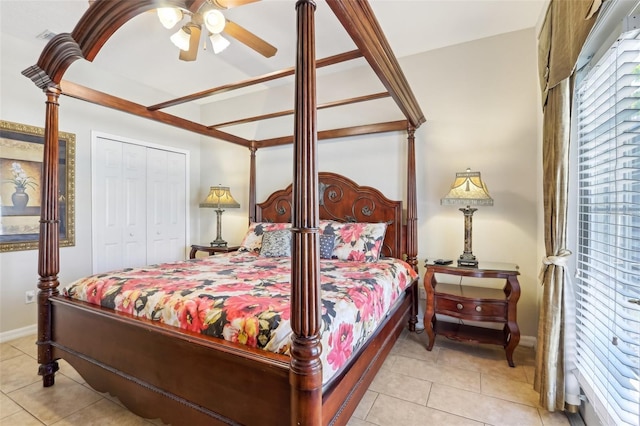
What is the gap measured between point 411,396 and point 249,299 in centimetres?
129

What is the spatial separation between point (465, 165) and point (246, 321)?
258 cm

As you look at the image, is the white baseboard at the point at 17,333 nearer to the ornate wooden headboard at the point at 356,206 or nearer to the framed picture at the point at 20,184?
the framed picture at the point at 20,184

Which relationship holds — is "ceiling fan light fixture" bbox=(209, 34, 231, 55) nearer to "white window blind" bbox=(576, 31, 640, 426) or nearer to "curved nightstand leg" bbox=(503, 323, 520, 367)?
"white window blind" bbox=(576, 31, 640, 426)

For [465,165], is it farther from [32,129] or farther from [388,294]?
[32,129]

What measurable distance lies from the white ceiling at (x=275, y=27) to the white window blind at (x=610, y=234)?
49.1 inches

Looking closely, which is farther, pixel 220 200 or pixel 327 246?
pixel 220 200

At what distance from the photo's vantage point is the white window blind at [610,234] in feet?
4.11

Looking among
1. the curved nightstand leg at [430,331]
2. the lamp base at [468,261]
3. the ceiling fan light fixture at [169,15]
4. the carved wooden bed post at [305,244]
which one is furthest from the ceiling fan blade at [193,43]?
the curved nightstand leg at [430,331]

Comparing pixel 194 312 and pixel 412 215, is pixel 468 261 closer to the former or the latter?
pixel 412 215

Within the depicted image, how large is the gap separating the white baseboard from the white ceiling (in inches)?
106

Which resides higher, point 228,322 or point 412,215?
point 412,215

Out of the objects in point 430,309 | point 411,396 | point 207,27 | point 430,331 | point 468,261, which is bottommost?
point 411,396

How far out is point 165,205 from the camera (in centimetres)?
425

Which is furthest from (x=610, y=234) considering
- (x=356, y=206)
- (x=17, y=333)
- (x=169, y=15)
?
(x=17, y=333)
